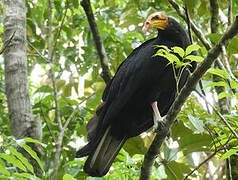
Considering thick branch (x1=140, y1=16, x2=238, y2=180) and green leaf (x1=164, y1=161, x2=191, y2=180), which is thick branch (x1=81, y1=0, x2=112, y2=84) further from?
thick branch (x1=140, y1=16, x2=238, y2=180)

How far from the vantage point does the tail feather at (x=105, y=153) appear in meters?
3.47

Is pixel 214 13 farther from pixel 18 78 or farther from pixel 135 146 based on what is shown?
pixel 18 78

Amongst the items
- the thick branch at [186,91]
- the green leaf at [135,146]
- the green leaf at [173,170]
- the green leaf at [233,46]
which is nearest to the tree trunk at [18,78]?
the thick branch at [186,91]

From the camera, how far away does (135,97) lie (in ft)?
11.3

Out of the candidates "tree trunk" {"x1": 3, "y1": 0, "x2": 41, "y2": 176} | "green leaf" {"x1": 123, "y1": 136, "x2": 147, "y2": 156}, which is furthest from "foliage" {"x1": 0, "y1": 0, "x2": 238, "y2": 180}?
"tree trunk" {"x1": 3, "y1": 0, "x2": 41, "y2": 176}

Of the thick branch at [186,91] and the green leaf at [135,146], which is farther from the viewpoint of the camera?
the green leaf at [135,146]

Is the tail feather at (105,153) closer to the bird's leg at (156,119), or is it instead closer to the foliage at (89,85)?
the foliage at (89,85)

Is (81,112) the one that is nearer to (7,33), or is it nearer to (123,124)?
(123,124)

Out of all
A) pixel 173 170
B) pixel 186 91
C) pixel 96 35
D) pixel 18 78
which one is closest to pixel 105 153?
pixel 173 170

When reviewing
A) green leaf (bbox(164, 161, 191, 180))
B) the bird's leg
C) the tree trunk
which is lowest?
green leaf (bbox(164, 161, 191, 180))

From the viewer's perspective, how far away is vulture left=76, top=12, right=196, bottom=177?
338 centimetres

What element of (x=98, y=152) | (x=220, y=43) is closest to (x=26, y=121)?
(x=98, y=152)

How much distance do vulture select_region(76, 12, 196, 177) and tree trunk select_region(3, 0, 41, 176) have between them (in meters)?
0.55

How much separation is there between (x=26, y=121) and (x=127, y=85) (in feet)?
3.23
